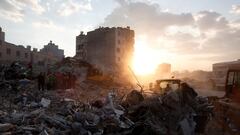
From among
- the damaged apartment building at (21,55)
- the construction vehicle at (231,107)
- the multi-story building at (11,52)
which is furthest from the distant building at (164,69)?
the construction vehicle at (231,107)

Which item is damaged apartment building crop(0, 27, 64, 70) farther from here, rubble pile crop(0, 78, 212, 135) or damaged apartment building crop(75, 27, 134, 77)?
rubble pile crop(0, 78, 212, 135)

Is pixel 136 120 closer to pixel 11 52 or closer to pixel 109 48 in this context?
pixel 11 52

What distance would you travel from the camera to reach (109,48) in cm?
6506

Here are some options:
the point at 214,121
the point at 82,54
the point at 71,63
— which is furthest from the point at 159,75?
the point at 214,121

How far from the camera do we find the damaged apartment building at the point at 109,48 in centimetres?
6462

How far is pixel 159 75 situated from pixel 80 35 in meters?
29.6

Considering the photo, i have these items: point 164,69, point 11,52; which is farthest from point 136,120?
point 164,69

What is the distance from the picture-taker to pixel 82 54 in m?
69.9

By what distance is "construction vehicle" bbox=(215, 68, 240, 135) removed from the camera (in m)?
11.8

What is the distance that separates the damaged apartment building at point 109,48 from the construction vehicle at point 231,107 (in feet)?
160

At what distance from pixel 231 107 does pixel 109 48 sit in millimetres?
53841

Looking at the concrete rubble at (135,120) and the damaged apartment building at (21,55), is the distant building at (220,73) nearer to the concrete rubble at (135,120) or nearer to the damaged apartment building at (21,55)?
the damaged apartment building at (21,55)

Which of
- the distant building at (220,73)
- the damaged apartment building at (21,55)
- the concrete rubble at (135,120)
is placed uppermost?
the damaged apartment building at (21,55)

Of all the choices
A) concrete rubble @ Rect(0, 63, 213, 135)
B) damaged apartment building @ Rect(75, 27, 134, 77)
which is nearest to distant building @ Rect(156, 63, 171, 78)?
damaged apartment building @ Rect(75, 27, 134, 77)
